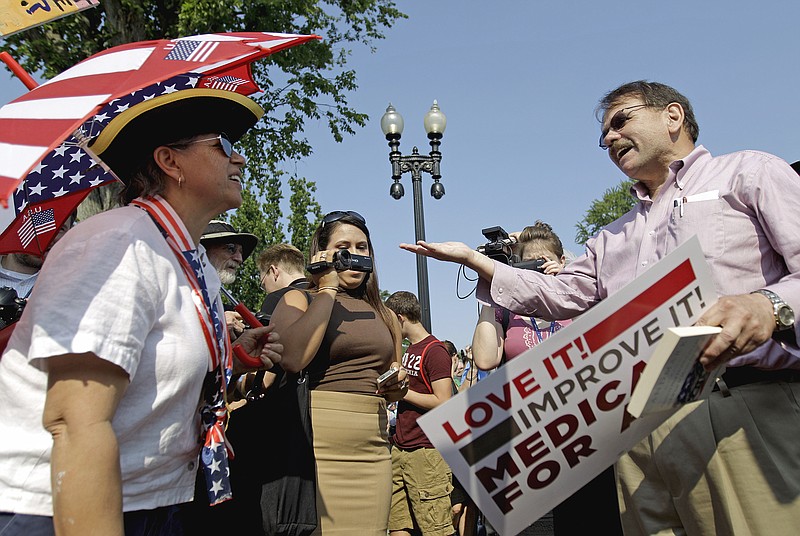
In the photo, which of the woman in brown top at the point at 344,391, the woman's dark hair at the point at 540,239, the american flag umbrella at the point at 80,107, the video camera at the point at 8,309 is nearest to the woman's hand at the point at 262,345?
the woman in brown top at the point at 344,391

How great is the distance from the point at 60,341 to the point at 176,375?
29 centimetres

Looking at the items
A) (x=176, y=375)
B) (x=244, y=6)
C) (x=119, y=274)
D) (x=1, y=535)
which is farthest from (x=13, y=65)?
(x=244, y=6)

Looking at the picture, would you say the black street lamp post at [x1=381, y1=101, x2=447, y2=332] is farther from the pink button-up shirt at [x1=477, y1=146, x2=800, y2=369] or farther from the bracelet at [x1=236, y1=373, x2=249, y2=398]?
the pink button-up shirt at [x1=477, y1=146, x2=800, y2=369]

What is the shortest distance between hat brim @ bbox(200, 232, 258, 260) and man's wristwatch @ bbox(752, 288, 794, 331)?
11.1 feet

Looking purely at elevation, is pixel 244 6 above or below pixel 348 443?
above

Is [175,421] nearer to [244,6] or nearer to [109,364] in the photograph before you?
[109,364]

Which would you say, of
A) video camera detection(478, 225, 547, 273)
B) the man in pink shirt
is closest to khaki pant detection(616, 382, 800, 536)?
the man in pink shirt

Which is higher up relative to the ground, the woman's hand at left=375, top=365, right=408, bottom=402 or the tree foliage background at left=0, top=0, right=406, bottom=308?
the tree foliage background at left=0, top=0, right=406, bottom=308

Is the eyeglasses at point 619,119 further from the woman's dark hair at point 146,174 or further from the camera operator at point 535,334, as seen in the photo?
the woman's dark hair at point 146,174

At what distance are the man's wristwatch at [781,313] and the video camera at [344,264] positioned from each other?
2.15m

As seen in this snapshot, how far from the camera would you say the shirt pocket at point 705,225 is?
7.82 ft

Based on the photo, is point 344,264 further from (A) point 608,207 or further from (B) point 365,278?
(A) point 608,207

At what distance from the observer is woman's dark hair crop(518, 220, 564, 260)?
4.90m

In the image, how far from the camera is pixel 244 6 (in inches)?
507
